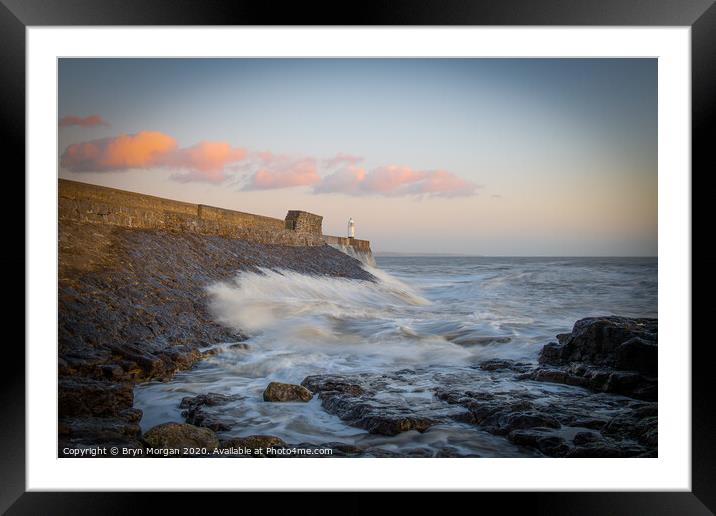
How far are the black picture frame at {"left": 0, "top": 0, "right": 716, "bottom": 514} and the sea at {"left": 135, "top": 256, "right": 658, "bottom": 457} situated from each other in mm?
416

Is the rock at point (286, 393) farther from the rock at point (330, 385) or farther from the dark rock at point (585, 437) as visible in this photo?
the dark rock at point (585, 437)

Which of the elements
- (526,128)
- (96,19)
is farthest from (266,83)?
(526,128)

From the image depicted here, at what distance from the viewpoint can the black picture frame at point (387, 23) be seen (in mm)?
2252

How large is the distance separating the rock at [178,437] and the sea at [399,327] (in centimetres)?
11

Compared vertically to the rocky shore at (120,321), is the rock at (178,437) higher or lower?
lower

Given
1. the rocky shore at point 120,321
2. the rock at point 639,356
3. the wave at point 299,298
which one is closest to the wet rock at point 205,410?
the rocky shore at point 120,321

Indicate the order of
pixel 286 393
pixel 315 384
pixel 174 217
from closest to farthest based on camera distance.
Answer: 1. pixel 286 393
2. pixel 315 384
3. pixel 174 217

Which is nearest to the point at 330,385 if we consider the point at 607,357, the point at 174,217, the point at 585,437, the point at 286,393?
the point at 286,393

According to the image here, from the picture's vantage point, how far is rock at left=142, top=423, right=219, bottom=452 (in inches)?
97.8

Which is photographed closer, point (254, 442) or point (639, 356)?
point (254, 442)

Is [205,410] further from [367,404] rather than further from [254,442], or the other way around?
[367,404]

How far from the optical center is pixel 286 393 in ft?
9.41

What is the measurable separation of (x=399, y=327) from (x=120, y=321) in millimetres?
2148

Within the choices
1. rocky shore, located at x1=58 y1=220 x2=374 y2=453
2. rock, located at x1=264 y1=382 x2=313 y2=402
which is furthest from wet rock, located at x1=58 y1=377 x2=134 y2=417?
rock, located at x1=264 y1=382 x2=313 y2=402
